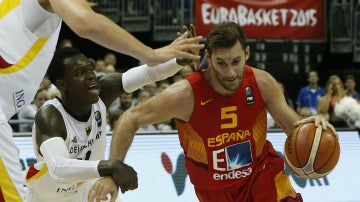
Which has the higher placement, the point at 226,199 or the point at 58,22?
the point at 58,22

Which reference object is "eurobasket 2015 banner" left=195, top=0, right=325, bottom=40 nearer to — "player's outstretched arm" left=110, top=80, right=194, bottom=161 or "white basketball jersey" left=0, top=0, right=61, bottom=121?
"player's outstretched arm" left=110, top=80, right=194, bottom=161

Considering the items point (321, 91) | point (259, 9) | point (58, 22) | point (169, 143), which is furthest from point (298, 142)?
point (259, 9)

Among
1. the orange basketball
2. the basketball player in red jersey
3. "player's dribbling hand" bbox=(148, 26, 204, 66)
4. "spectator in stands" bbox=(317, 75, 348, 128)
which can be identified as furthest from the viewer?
"spectator in stands" bbox=(317, 75, 348, 128)

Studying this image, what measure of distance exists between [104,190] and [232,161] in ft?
4.31

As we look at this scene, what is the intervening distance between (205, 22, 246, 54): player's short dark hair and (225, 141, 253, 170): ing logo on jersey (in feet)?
2.17

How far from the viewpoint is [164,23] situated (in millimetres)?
14383

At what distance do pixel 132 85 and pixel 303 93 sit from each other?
829 cm

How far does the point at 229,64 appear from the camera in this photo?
15.5 feet

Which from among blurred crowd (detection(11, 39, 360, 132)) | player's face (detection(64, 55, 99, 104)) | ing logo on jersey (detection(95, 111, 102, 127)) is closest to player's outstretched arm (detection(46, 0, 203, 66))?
player's face (detection(64, 55, 99, 104))

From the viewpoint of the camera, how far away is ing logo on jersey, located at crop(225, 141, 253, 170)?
16.5 ft

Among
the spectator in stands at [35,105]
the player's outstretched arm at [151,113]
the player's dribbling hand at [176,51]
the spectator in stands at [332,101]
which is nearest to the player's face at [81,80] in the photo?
the player's outstretched arm at [151,113]

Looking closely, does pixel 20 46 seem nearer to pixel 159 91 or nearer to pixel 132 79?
pixel 132 79

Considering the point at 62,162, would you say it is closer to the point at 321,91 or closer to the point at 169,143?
the point at 169,143

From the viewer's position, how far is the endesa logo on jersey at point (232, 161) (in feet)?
16.5
